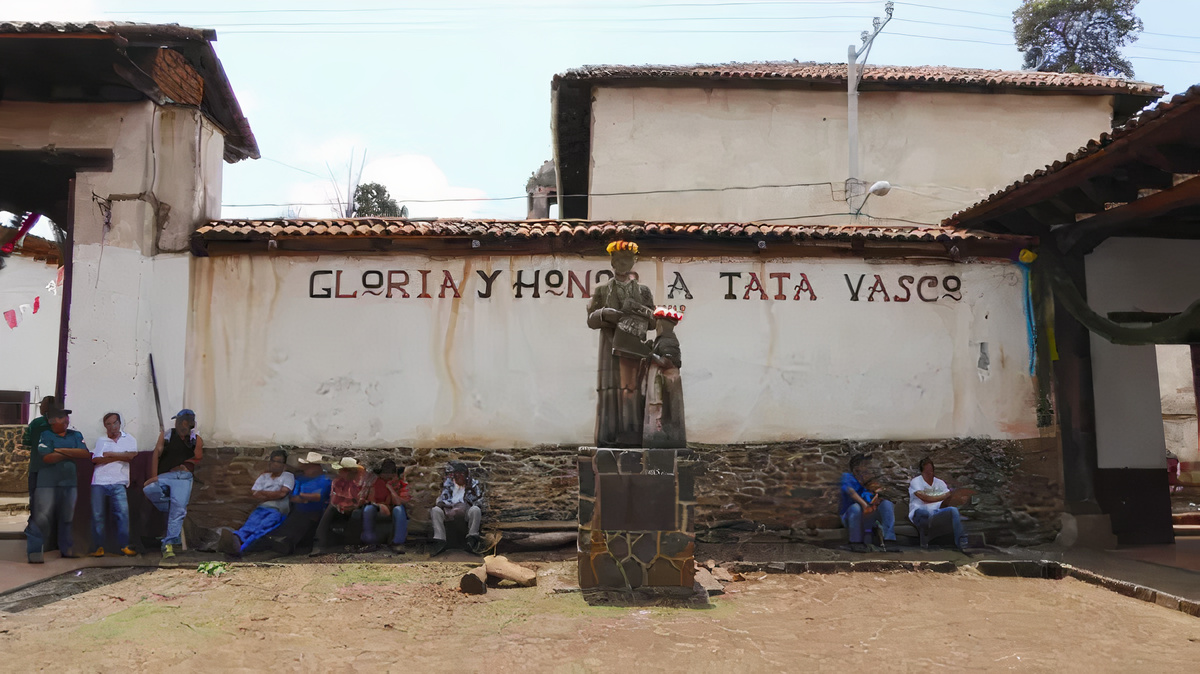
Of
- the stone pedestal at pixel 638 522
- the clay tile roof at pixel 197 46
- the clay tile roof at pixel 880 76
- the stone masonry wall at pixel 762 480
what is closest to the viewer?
the stone pedestal at pixel 638 522

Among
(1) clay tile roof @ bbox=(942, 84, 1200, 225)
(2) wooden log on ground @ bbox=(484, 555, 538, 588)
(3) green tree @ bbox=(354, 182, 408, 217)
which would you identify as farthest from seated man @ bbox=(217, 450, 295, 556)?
(3) green tree @ bbox=(354, 182, 408, 217)

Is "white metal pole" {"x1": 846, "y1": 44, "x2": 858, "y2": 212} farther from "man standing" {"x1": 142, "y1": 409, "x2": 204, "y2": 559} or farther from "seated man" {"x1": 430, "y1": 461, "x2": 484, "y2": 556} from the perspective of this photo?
"man standing" {"x1": 142, "y1": 409, "x2": 204, "y2": 559}

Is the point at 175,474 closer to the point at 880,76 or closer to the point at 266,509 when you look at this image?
the point at 266,509

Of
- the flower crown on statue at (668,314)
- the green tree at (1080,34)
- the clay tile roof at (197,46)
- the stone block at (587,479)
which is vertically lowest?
the stone block at (587,479)

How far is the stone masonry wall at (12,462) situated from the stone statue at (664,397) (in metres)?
14.0

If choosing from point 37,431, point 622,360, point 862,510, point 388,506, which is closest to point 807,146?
point 862,510

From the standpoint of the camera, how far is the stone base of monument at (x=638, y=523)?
7164 mm

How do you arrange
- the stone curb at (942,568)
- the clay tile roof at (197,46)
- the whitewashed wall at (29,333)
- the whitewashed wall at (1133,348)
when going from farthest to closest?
the whitewashed wall at (29,333), the whitewashed wall at (1133,348), the clay tile roof at (197,46), the stone curb at (942,568)

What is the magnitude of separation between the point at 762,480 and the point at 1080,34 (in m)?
23.5

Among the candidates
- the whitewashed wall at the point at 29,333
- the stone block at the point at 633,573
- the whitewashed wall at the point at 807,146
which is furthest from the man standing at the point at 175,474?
the whitewashed wall at the point at 29,333

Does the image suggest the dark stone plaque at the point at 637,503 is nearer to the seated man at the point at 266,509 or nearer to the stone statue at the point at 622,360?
the stone statue at the point at 622,360

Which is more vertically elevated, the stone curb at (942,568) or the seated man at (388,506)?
the seated man at (388,506)

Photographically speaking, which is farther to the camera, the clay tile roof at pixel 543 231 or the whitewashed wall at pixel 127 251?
the clay tile roof at pixel 543 231

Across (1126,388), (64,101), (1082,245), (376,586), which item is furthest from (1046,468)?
(64,101)
